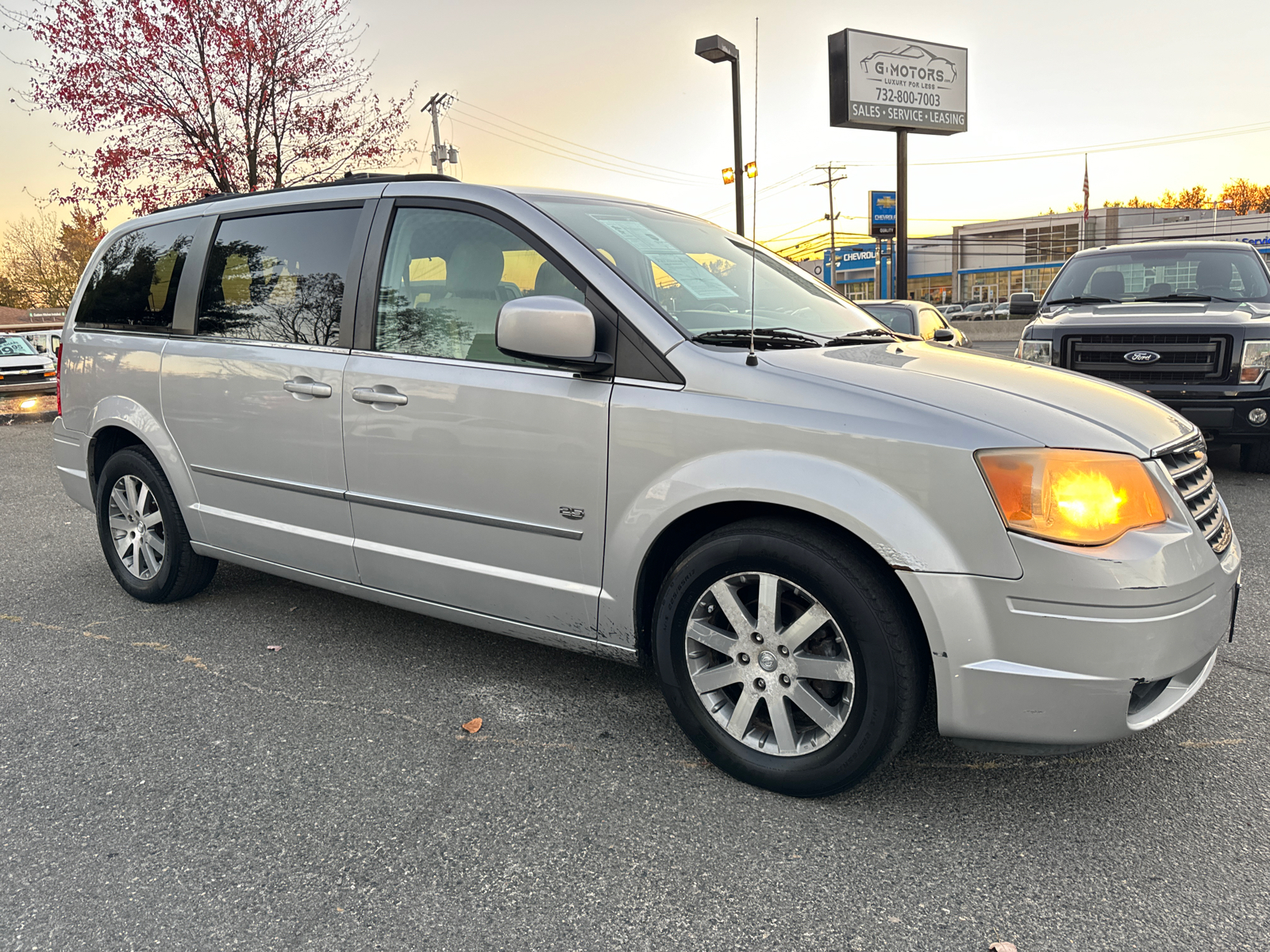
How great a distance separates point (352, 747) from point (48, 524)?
502 cm

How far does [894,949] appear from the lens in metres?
2.06

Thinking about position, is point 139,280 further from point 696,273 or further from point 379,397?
point 696,273

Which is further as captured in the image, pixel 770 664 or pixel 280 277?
pixel 280 277

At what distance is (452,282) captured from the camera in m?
3.33

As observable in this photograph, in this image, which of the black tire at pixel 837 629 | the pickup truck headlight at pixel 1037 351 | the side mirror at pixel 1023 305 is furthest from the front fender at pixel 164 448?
the side mirror at pixel 1023 305

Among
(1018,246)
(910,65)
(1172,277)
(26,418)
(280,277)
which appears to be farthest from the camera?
(1018,246)

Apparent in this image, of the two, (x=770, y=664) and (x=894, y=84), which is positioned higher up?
(x=894, y=84)

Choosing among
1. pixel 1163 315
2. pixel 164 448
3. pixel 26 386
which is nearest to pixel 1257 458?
pixel 1163 315

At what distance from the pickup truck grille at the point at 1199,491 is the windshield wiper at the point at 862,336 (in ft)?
3.57

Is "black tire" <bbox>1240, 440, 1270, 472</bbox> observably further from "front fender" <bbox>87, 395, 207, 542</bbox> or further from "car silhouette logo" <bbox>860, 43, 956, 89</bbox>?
"car silhouette logo" <bbox>860, 43, 956, 89</bbox>

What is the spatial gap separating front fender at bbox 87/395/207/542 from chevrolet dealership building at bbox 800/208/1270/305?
68.9m

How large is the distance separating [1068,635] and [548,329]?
167 centimetres

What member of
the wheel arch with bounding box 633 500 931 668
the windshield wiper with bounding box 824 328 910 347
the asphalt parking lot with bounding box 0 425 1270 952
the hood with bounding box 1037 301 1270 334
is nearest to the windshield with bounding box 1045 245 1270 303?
the hood with bounding box 1037 301 1270 334

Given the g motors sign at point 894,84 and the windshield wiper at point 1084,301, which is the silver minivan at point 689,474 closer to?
the windshield wiper at point 1084,301
